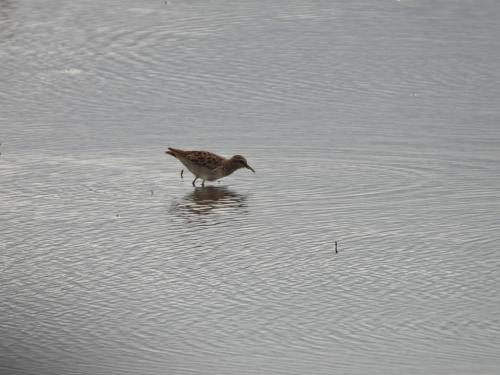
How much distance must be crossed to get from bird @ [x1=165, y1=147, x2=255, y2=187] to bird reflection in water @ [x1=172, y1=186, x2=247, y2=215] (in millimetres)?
177

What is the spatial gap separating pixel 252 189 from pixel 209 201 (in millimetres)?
555

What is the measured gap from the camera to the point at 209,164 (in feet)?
50.6

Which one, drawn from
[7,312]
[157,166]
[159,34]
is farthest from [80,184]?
[159,34]

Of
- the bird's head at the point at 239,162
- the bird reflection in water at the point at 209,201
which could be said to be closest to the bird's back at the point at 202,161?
the bird's head at the point at 239,162

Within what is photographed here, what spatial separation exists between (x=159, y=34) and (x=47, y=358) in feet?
44.2

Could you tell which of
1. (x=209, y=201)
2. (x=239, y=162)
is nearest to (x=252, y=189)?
(x=239, y=162)

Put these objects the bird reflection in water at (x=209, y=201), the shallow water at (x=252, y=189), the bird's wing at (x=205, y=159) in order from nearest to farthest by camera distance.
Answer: the shallow water at (x=252, y=189) → the bird reflection in water at (x=209, y=201) → the bird's wing at (x=205, y=159)

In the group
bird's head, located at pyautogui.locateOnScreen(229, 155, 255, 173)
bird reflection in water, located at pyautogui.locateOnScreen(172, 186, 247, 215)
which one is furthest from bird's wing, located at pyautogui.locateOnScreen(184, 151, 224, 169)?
bird reflection in water, located at pyautogui.locateOnScreen(172, 186, 247, 215)

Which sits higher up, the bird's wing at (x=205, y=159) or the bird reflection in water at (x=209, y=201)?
the bird's wing at (x=205, y=159)

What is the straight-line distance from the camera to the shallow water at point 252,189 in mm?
10172

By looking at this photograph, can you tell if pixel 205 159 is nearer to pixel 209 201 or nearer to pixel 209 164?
pixel 209 164

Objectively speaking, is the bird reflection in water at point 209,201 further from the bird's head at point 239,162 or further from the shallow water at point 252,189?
the bird's head at point 239,162

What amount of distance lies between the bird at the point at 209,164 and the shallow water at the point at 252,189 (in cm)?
20

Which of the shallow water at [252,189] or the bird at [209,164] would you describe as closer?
the shallow water at [252,189]
